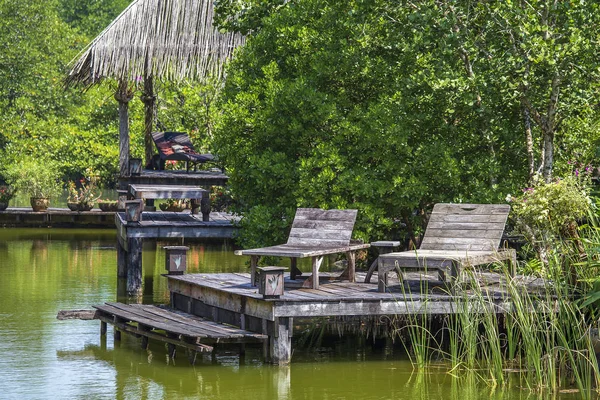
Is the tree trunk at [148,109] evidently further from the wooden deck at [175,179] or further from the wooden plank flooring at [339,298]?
the wooden plank flooring at [339,298]

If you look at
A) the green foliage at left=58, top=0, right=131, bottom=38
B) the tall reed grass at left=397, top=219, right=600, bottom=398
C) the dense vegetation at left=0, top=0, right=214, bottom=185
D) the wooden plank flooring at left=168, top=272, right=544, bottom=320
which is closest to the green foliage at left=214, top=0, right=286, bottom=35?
the wooden plank flooring at left=168, top=272, right=544, bottom=320

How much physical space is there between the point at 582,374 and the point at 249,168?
5778 mm

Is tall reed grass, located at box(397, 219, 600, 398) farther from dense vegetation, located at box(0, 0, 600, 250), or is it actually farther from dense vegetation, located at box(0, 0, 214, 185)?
dense vegetation, located at box(0, 0, 214, 185)

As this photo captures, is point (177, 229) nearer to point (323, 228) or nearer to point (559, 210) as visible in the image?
point (323, 228)

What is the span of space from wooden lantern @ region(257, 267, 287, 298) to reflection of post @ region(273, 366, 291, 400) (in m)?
0.75

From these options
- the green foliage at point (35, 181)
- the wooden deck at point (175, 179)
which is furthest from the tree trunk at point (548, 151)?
the green foliage at point (35, 181)

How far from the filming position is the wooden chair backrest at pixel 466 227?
38.0ft

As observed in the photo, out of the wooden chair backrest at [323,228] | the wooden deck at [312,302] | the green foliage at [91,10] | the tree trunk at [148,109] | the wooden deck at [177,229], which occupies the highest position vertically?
the green foliage at [91,10]

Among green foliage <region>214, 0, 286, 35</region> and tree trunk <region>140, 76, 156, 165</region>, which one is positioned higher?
green foliage <region>214, 0, 286, 35</region>

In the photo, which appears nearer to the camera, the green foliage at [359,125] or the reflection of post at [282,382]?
the reflection of post at [282,382]

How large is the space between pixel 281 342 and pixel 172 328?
114cm

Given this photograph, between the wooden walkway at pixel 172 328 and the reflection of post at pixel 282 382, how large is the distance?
1.33ft

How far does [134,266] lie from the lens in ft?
52.3

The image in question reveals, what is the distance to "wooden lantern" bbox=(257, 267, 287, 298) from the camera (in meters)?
10.4
